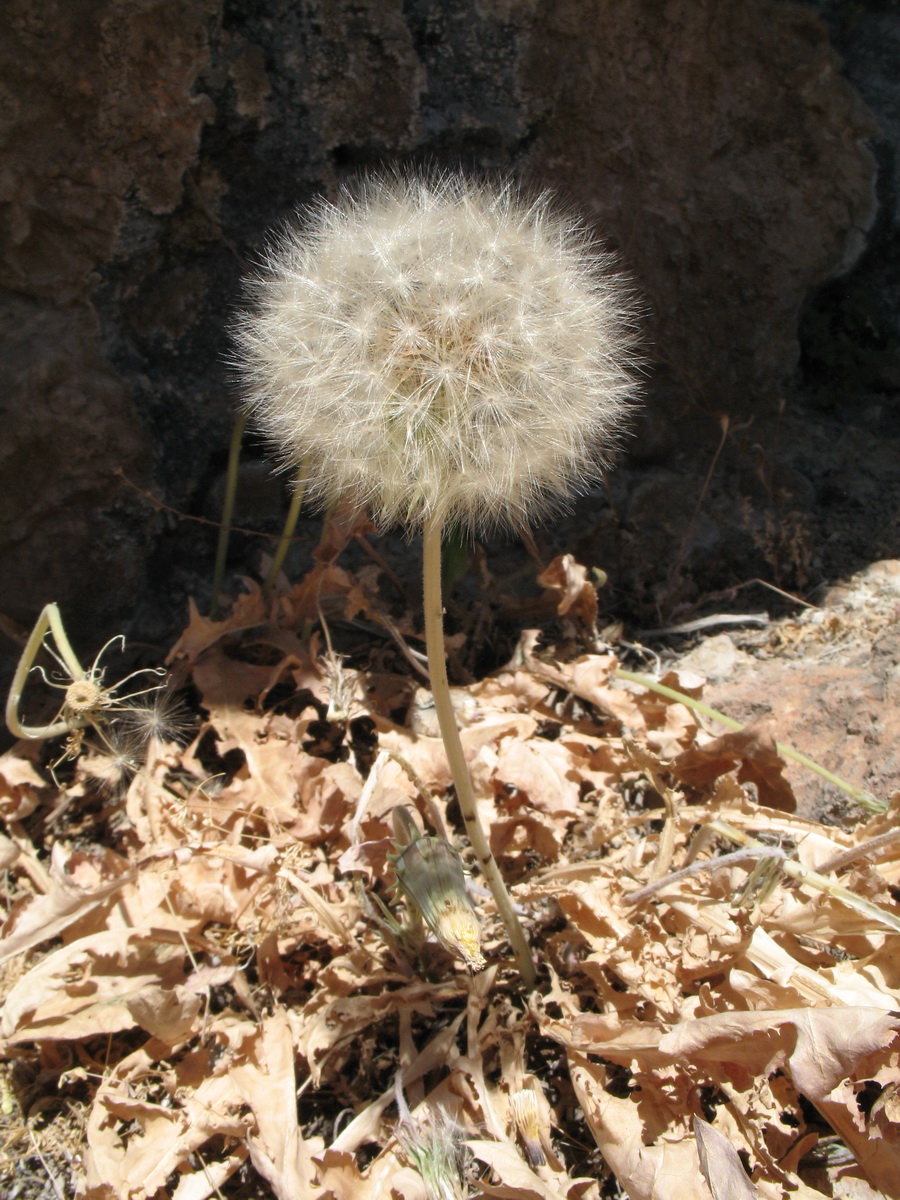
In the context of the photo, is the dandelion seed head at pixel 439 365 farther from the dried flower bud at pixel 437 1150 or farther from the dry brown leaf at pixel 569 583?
the dried flower bud at pixel 437 1150

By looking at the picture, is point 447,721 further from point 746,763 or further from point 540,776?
point 746,763

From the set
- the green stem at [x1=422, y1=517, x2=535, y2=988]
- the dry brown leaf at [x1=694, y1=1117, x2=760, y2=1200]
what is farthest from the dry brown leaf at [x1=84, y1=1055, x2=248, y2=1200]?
the dry brown leaf at [x1=694, y1=1117, x2=760, y2=1200]

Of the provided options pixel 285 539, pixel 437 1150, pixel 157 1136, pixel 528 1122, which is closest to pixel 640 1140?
pixel 528 1122

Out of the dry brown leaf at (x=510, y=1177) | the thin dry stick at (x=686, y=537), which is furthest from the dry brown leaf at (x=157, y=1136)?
the thin dry stick at (x=686, y=537)

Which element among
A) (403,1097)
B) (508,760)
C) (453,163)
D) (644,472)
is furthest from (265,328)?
(644,472)

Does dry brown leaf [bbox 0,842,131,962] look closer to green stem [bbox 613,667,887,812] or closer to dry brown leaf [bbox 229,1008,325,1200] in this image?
dry brown leaf [bbox 229,1008,325,1200]
